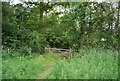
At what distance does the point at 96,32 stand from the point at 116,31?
166cm

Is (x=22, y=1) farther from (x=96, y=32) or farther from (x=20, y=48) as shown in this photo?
(x=96, y=32)

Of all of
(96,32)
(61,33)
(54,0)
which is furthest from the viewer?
(54,0)

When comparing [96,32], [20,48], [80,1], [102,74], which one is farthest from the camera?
[96,32]

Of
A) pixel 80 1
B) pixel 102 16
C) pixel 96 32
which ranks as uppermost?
pixel 80 1

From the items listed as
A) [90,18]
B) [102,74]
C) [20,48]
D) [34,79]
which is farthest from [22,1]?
[102,74]

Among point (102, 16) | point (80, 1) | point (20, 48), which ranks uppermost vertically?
point (80, 1)

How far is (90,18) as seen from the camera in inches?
416

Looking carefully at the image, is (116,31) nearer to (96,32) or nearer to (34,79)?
(96,32)

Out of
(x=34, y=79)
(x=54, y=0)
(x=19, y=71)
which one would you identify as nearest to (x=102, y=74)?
(x=34, y=79)

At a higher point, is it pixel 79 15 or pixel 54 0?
pixel 54 0

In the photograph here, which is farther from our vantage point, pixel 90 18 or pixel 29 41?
pixel 90 18

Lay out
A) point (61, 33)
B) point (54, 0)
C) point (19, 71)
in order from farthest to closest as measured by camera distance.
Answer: point (54, 0), point (61, 33), point (19, 71)

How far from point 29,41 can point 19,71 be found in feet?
18.1

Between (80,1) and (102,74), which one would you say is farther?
(80,1)
